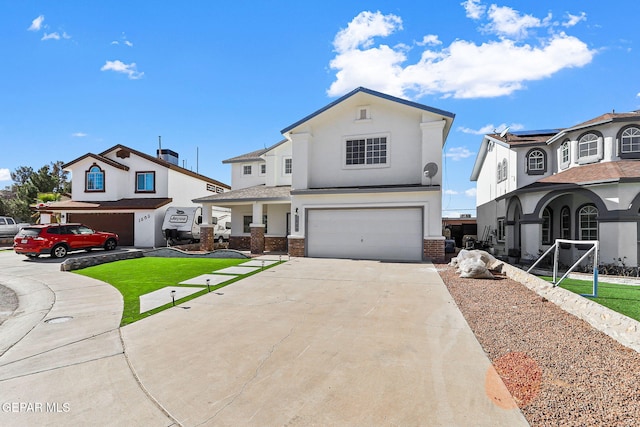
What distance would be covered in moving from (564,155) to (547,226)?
3916mm

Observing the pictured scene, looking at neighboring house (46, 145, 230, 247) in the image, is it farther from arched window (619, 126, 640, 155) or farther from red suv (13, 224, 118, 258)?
arched window (619, 126, 640, 155)

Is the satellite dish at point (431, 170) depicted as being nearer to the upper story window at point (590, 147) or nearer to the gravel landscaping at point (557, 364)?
the upper story window at point (590, 147)

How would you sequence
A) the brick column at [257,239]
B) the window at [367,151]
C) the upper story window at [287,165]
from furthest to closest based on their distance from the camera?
the upper story window at [287,165] < the brick column at [257,239] < the window at [367,151]

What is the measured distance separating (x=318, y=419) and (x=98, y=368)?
3191 millimetres

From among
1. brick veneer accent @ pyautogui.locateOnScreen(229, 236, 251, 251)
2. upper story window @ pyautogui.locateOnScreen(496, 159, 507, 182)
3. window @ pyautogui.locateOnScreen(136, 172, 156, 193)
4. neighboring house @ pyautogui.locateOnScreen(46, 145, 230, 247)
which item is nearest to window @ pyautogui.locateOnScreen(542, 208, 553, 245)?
upper story window @ pyautogui.locateOnScreen(496, 159, 507, 182)

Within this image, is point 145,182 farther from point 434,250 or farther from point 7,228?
point 434,250

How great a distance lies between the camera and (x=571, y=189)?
45.4ft

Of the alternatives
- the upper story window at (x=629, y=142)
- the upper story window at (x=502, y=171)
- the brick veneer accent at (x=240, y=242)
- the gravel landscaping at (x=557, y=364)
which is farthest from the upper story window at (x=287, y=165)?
the upper story window at (x=629, y=142)

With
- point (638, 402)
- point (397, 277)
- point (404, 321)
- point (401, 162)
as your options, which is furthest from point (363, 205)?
point (638, 402)

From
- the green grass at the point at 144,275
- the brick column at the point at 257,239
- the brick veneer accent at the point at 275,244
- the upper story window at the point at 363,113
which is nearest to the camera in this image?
the green grass at the point at 144,275

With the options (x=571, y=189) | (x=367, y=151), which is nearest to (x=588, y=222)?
(x=571, y=189)

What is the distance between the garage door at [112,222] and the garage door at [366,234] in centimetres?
1504

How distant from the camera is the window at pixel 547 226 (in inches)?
663

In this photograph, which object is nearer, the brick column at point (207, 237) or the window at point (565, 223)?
the window at point (565, 223)
